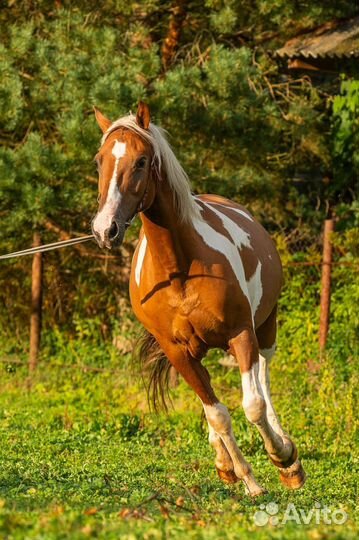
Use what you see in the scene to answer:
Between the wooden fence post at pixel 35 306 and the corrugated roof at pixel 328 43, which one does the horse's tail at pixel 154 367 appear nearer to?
the wooden fence post at pixel 35 306

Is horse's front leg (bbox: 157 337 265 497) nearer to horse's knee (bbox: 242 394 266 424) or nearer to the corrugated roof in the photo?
horse's knee (bbox: 242 394 266 424)

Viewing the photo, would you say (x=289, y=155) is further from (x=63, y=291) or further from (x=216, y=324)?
(x=216, y=324)

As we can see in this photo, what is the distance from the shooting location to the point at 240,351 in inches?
281

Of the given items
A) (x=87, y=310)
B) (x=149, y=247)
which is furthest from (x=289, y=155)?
(x=149, y=247)

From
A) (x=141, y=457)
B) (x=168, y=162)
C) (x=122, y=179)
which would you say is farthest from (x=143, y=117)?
(x=141, y=457)

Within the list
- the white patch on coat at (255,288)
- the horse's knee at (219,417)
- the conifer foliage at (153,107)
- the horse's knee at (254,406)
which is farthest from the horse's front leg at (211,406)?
the conifer foliage at (153,107)

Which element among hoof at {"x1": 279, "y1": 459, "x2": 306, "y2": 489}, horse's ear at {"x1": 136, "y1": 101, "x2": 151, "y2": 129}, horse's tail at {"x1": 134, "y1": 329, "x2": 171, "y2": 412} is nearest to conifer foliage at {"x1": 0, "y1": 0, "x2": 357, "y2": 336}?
horse's tail at {"x1": 134, "y1": 329, "x2": 171, "y2": 412}

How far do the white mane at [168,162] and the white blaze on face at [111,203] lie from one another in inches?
8.5

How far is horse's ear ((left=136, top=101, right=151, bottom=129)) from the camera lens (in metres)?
6.83

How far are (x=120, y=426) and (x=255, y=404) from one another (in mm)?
3929

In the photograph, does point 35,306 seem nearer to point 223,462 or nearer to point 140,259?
point 140,259

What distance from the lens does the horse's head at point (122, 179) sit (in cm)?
629

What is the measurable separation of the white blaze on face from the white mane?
215 mm

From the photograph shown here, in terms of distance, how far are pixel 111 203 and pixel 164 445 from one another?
444cm
